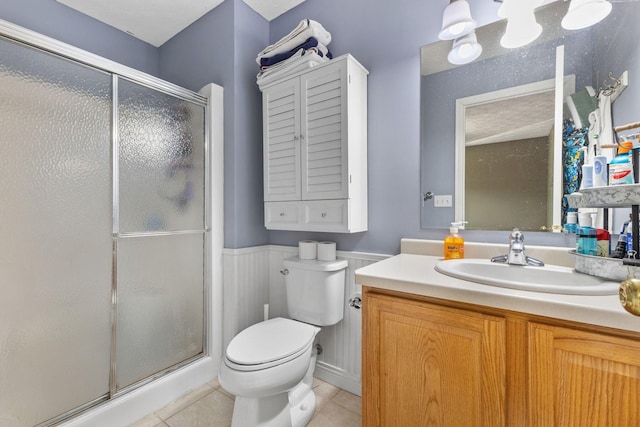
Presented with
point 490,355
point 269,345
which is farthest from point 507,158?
point 269,345

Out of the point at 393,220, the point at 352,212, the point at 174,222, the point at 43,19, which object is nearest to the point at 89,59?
the point at 174,222

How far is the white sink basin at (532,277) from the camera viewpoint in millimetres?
701

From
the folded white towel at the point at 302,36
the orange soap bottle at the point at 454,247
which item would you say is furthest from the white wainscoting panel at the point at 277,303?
the folded white towel at the point at 302,36

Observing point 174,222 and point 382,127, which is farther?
point 174,222

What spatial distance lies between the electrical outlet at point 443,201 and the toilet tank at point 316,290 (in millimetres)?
579

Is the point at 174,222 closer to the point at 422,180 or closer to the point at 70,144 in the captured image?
the point at 70,144

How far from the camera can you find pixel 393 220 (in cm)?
149

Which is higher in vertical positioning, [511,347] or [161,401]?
[511,347]

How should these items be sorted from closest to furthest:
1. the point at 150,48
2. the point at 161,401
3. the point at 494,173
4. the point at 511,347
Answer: the point at 511,347 → the point at 494,173 → the point at 161,401 → the point at 150,48

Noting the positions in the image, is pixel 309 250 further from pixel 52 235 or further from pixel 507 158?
pixel 52 235

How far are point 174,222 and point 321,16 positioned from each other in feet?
5.19

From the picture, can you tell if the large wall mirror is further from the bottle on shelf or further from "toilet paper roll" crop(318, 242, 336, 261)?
"toilet paper roll" crop(318, 242, 336, 261)

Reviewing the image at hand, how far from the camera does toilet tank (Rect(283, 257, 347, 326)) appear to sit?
150 centimetres

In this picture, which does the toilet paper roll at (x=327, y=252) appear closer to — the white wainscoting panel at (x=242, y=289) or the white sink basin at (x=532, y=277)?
the white wainscoting panel at (x=242, y=289)
